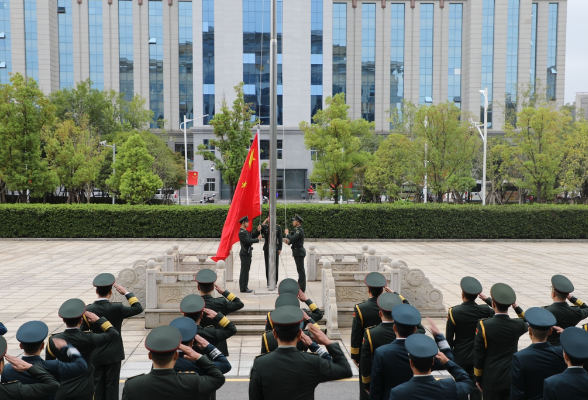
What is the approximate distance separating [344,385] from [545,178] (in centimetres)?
2584

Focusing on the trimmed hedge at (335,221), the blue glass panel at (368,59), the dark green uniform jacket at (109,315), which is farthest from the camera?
the blue glass panel at (368,59)

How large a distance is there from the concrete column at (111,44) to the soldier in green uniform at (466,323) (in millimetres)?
63260

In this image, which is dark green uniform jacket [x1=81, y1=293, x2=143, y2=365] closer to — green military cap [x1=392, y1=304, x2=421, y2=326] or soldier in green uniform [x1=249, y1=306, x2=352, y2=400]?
soldier in green uniform [x1=249, y1=306, x2=352, y2=400]

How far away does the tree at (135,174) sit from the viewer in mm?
30359

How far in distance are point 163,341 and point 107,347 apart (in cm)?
248

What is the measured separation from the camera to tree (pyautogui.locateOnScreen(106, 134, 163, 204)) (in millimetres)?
30359

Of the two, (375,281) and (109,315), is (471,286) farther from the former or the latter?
(109,315)

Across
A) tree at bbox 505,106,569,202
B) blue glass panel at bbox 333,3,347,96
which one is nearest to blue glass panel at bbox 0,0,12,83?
blue glass panel at bbox 333,3,347,96

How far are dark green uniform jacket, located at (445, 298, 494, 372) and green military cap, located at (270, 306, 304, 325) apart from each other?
8.49ft

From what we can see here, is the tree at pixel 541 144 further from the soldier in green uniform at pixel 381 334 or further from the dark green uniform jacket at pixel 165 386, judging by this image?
the dark green uniform jacket at pixel 165 386

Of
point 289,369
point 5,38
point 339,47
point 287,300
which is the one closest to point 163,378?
point 289,369

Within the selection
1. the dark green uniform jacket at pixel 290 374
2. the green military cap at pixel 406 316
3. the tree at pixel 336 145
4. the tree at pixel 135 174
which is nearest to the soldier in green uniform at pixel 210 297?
the dark green uniform jacket at pixel 290 374

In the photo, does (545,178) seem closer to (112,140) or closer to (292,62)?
(292,62)

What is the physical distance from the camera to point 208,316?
4.61 meters
